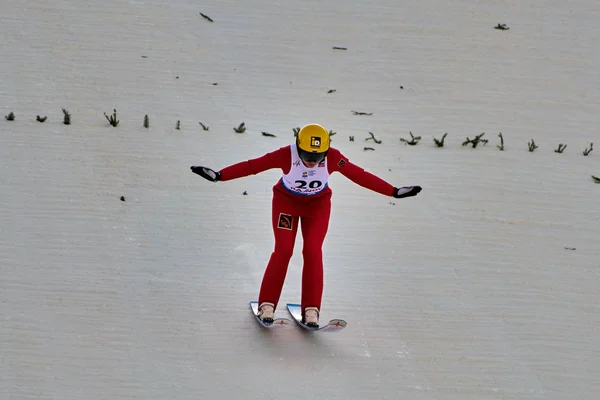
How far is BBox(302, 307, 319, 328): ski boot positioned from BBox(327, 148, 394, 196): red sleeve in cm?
96

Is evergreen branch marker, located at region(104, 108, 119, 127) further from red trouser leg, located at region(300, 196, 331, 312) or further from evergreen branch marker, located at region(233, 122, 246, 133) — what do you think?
red trouser leg, located at region(300, 196, 331, 312)

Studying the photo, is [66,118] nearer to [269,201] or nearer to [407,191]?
[269,201]

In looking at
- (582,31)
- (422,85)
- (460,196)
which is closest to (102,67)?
(422,85)

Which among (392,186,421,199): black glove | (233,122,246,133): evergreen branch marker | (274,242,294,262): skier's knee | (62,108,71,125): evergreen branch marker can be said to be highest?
(392,186,421,199): black glove

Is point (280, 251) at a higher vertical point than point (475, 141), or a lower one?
higher

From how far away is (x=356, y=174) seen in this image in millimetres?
8484

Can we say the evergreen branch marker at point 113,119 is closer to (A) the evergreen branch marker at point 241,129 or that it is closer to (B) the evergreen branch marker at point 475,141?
(A) the evergreen branch marker at point 241,129

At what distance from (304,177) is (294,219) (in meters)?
0.33

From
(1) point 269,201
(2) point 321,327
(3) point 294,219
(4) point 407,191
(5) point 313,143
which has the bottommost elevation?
(1) point 269,201

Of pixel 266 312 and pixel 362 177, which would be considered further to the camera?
pixel 362 177

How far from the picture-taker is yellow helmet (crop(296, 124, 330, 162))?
807cm

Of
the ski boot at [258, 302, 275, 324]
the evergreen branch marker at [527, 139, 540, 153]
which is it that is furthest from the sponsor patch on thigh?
the evergreen branch marker at [527, 139, 540, 153]

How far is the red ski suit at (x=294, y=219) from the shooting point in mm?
8281

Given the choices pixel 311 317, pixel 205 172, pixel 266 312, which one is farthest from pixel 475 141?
pixel 205 172
